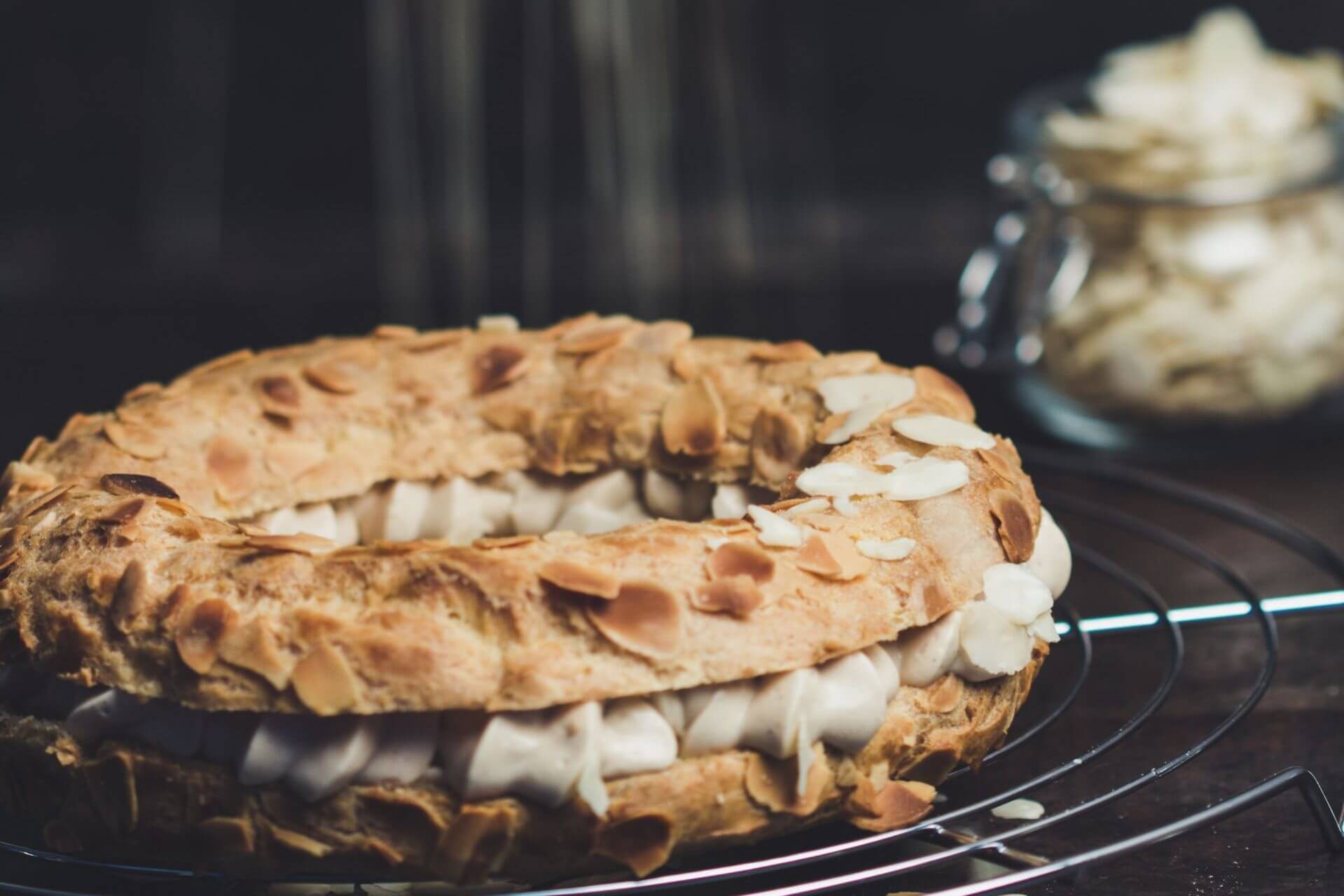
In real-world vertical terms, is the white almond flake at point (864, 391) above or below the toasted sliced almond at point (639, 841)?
above

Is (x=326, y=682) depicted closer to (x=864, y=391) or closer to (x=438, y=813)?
(x=438, y=813)

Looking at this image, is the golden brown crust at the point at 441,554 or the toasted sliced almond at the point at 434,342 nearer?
the golden brown crust at the point at 441,554

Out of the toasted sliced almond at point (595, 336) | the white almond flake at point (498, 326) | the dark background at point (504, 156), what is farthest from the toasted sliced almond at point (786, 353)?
the dark background at point (504, 156)

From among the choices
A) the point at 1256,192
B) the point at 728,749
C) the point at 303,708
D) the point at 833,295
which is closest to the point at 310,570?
the point at 303,708

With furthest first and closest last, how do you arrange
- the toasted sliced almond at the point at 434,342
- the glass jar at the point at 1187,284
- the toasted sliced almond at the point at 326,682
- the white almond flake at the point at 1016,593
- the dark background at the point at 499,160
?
the dark background at the point at 499,160 < the glass jar at the point at 1187,284 < the toasted sliced almond at the point at 434,342 < the white almond flake at the point at 1016,593 < the toasted sliced almond at the point at 326,682

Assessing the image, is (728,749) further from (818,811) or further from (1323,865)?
(1323,865)

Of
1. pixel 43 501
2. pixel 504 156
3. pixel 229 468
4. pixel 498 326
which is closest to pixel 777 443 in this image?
pixel 498 326

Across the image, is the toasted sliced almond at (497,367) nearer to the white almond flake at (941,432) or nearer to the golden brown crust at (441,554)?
the golden brown crust at (441,554)
